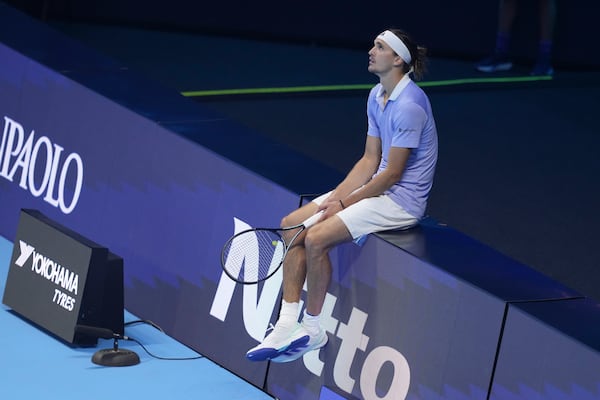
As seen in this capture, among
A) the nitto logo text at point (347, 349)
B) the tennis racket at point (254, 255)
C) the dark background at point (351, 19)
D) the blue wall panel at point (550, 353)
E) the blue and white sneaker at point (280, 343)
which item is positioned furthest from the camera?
the dark background at point (351, 19)

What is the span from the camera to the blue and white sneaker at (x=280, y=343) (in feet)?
20.6

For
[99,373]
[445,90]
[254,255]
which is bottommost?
[99,373]

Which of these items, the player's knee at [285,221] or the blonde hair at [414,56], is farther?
the player's knee at [285,221]

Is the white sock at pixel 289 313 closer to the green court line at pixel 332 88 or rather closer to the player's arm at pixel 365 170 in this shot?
the player's arm at pixel 365 170

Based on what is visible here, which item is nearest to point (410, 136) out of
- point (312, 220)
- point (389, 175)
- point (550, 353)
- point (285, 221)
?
point (389, 175)

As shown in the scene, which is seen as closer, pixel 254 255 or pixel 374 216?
pixel 374 216

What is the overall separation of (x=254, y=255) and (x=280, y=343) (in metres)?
0.63

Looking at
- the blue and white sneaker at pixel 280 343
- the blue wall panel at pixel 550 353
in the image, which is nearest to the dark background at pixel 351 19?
the blue and white sneaker at pixel 280 343

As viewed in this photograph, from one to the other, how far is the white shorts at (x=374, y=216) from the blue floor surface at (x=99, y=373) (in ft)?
3.80

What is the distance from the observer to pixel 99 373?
270 inches

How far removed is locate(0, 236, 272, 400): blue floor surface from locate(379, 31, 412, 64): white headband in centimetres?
194

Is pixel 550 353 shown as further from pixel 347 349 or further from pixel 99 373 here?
pixel 99 373

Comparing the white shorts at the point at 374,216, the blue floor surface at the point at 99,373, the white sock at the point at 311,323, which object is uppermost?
the white shorts at the point at 374,216

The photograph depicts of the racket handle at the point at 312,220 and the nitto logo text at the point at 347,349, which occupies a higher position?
the racket handle at the point at 312,220
